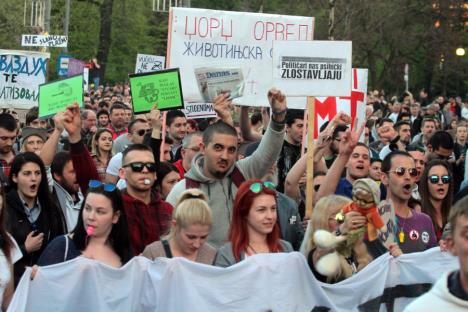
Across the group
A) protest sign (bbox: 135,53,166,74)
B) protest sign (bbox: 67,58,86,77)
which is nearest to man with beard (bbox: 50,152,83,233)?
protest sign (bbox: 135,53,166,74)

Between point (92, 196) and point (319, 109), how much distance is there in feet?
16.5

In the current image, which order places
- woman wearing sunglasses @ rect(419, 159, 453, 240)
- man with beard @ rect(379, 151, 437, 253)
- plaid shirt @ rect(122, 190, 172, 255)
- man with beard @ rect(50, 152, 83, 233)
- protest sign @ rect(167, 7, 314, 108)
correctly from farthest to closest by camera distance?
protest sign @ rect(167, 7, 314, 108) < woman wearing sunglasses @ rect(419, 159, 453, 240) < man with beard @ rect(50, 152, 83, 233) < man with beard @ rect(379, 151, 437, 253) < plaid shirt @ rect(122, 190, 172, 255)

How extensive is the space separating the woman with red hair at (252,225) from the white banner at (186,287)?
0.38 feet

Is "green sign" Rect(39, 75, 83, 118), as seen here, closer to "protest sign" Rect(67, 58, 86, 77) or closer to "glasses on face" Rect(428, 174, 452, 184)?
"glasses on face" Rect(428, 174, 452, 184)

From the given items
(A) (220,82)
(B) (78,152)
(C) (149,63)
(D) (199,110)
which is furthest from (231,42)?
(C) (149,63)

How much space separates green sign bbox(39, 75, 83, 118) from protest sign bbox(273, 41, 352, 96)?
Result: 241 cm

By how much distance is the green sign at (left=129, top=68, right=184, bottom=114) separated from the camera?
393 inches

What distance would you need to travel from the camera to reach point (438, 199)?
328 inches

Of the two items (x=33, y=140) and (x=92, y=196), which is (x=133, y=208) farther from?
(x=33, y=140)

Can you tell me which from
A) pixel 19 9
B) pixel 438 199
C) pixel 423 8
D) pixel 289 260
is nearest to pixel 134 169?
pixel 289 260

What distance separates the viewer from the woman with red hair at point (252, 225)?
20.1 feet

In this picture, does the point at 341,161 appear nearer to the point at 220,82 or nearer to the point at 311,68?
the point at 311,68

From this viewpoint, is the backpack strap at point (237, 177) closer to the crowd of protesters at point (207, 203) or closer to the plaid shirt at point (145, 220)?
the crowd of protesters at point (207, 203)

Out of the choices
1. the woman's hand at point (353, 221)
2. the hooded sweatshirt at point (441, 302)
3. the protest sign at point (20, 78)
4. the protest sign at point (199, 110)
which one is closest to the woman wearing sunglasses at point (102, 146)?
the protest sign at point (199, 110)
